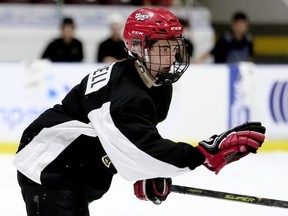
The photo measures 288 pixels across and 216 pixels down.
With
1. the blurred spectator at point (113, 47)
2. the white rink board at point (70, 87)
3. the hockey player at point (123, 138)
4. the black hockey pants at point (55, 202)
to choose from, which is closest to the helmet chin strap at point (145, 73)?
the hockey player at point (123, 138)

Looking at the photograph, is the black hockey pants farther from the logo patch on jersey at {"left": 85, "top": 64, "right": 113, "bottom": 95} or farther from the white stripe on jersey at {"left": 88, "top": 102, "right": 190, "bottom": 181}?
the logo patch on jersey at {"left": 85, "top": 64, "right": 113, "bottom": 95}

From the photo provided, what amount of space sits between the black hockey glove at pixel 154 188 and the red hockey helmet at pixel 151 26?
1.49 feet

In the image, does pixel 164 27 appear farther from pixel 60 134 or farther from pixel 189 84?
pixel 189 84

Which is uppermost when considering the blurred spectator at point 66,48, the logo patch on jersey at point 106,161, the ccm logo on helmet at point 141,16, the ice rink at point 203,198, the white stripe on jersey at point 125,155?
the ccm logo on helmet at point 141,16

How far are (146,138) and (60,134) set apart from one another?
332 mm

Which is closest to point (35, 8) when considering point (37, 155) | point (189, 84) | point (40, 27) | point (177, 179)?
point (40, 27)

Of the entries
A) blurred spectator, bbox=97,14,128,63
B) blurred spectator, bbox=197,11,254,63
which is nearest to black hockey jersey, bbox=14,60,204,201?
blurred spectator, bbox=97,14,128,63

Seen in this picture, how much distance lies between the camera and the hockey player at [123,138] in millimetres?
2270

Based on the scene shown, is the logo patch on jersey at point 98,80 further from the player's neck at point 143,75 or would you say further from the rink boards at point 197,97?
the rink boards at point 197,97

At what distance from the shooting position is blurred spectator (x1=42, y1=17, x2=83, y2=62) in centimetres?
645

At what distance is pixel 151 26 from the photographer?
2.37 meters

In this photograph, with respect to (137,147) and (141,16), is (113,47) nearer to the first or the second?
(141,16)

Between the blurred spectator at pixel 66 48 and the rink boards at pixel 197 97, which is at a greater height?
the blurred spectator at pixel 66 48

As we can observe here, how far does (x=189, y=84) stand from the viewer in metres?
5.99
